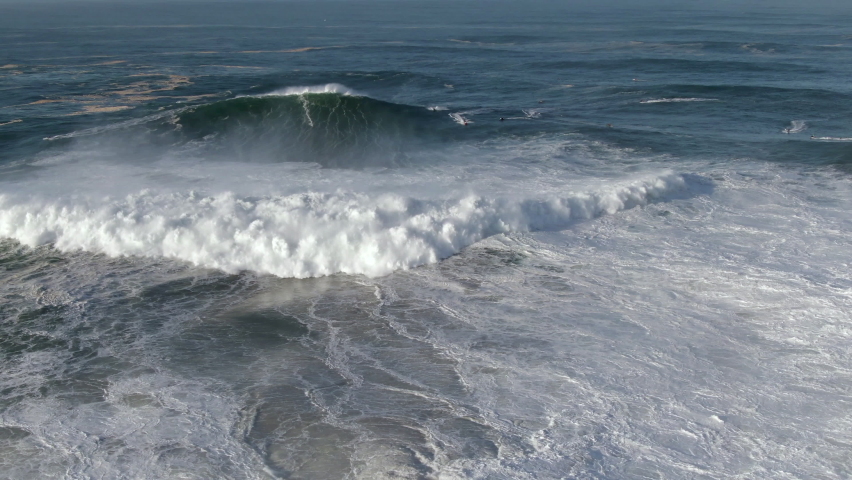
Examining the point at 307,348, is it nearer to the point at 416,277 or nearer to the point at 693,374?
the point at 416,277

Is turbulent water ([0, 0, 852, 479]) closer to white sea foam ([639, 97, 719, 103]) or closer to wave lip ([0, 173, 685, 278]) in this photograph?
wave lip ([0, 173, 685, 278])

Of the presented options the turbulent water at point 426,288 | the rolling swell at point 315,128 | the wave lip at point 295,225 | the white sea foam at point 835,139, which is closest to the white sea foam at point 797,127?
the turbulent water at point 426,288

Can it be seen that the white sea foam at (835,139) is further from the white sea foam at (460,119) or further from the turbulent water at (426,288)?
the white sea foam at (460,119)

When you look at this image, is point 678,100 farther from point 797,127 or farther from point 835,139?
point 835,139

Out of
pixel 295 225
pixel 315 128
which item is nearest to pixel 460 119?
pixel 315 128

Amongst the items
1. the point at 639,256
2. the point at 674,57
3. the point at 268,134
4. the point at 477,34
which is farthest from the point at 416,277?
the point at 477,34

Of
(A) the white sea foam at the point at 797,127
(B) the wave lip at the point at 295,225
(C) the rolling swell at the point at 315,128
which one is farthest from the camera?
(A) the white sea foam at the point at 797,127
